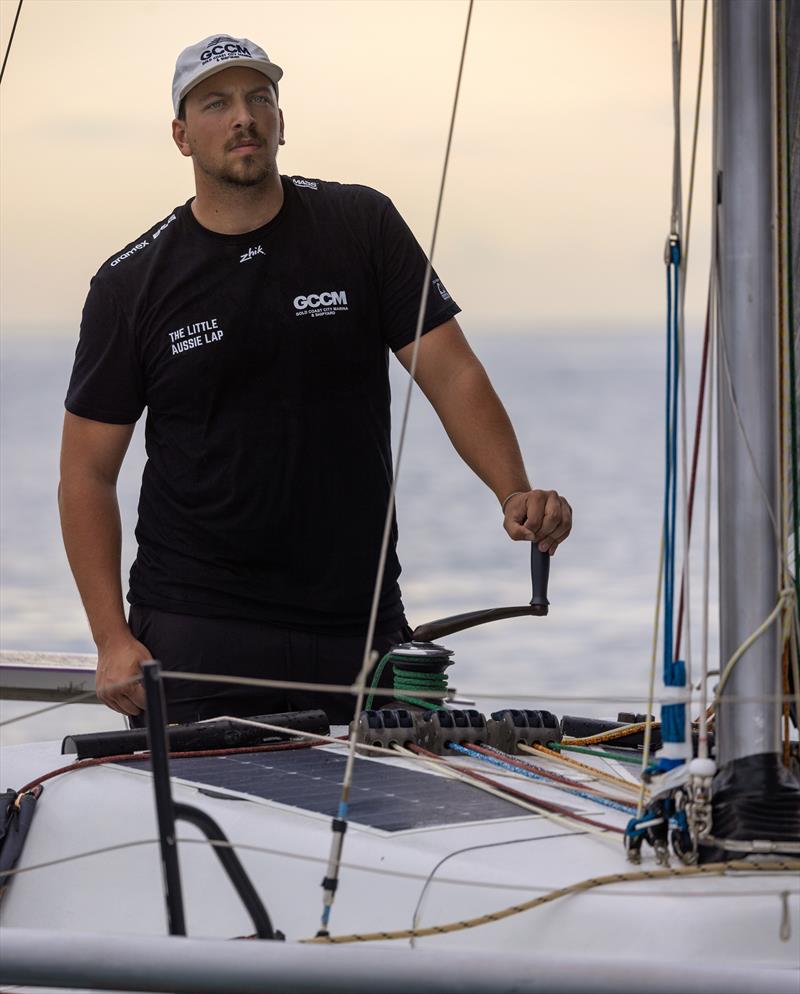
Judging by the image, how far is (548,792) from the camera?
1.54 m

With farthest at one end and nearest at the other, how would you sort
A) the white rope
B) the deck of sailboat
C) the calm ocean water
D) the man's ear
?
1. the calm ocean water
2. the man's ear
3. the white rope
4. the deck of sailboat

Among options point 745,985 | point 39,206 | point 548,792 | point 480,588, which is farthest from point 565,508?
point 39,206

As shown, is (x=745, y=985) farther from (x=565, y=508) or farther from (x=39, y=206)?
(x=39, y=206)

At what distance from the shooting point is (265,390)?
2.17 meters

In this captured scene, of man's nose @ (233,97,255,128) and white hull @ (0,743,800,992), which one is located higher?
man's nose @ (233,97,255,128)

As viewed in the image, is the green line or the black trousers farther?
the black trousers

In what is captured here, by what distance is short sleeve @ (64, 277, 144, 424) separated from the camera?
2232mm

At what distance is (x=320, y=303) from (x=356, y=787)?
0.85 m

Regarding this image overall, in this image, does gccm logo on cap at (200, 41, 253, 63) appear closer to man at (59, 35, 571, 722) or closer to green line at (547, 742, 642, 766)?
man at (59, 35, 571, 722)

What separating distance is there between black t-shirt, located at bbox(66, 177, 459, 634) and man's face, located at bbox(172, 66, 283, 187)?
3.7 inches

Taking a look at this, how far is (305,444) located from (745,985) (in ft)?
4.04

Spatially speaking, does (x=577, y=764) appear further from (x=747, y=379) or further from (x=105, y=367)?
(x=105, y=367)

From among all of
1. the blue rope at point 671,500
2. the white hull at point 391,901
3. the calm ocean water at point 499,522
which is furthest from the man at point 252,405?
the calm ocean water at point 499,522

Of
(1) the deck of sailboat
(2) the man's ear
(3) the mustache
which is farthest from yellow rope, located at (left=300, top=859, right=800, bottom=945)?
(2) the man's ear
